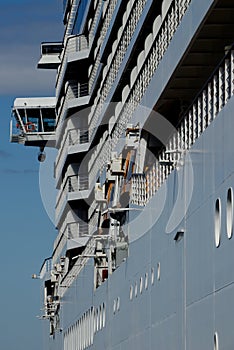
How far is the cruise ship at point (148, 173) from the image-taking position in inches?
593

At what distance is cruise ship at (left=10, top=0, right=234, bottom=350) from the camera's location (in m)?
15.1

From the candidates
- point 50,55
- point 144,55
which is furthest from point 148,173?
point 50,55

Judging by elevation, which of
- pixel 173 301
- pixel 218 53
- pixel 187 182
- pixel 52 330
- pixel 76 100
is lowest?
pixel 173 301

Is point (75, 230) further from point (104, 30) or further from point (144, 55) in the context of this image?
point (144, 55)

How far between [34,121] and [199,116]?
37.7 metres

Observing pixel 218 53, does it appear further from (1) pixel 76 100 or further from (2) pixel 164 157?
(1) pixel 76 100

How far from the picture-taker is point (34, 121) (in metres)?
54.4

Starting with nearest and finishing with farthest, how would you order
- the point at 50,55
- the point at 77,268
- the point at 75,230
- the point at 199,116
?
the point at 199,116 → the point at 77,268 → the point at 75,230 → the point at 50,55

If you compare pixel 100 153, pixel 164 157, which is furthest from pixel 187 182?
pixel 100 153

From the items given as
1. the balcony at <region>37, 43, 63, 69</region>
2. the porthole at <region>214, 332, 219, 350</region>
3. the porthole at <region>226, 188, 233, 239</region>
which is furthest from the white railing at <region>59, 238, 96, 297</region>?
the porthole at <region>226, 188, 233, 239</region>

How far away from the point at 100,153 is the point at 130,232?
12.2 meters

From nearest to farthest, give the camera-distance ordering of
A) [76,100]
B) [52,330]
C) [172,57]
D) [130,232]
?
1. [172,57]
2. [130,232]
3. [76,100]
4. [52,330]

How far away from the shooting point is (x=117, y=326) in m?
26.9

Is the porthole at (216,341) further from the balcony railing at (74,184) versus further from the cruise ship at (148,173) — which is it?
the balcony railing at (74,184)
